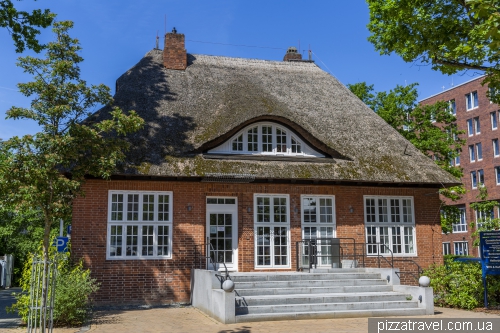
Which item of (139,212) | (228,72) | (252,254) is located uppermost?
(228,72)

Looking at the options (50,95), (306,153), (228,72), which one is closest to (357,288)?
(306,153)

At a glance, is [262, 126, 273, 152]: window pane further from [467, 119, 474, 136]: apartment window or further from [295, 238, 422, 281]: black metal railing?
[467, 119, 474, 136]: apartment window

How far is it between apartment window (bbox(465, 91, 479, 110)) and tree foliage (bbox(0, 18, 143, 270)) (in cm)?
4461

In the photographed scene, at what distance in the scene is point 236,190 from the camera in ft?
53.9

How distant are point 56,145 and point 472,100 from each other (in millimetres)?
47361

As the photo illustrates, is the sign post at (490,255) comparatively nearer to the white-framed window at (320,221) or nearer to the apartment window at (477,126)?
the white-framed window at (320,221)

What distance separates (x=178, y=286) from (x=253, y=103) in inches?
260

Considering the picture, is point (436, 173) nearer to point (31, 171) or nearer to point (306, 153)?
point (306, 153)

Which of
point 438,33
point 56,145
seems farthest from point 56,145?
point 438,33

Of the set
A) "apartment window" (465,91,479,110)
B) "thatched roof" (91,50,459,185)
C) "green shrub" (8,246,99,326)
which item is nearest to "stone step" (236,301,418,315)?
"green shrub" (8,246,99,326)

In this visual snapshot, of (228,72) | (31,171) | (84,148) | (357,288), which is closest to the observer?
(31,171)

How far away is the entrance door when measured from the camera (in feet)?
53.3

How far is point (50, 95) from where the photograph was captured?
12109 millimetres

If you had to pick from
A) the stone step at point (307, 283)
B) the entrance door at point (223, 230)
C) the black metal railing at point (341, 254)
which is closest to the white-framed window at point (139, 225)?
the entrance door at point (223, 230)
